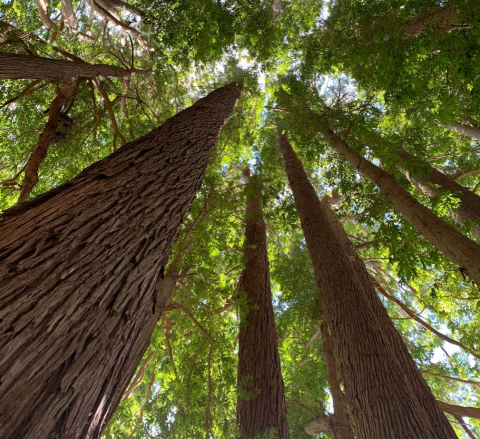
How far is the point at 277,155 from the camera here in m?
9.38

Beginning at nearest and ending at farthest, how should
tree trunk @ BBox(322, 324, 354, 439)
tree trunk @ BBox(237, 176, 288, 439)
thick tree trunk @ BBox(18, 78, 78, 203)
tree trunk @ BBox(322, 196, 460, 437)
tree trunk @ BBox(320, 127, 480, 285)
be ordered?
tree trunk @ BBox(322, 196, 460, 437)
tree trunk @ BBox(320, 127, 480, 285)
tree trunk @ BBox(237, 176, 288, 439)
thick tree trunk @ BBox(18, 78, 78, 203)
tree trunk @ BBox(322, 324, 354, 439)

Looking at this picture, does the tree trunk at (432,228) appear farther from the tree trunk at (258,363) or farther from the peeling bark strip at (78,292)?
the peeling bark strip at (78,292)

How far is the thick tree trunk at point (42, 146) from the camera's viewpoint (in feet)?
14.4

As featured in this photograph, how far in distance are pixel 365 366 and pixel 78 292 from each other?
3.23 m

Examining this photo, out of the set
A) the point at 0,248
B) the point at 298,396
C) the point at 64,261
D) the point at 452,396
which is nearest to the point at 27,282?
the point at 64,261

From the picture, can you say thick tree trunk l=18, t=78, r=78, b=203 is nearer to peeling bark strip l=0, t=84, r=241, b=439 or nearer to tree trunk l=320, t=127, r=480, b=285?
peeling bark strip l=0, t=84, r=241, b=439

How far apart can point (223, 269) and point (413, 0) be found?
807 cm

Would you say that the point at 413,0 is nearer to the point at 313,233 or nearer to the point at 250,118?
the point at 313,233

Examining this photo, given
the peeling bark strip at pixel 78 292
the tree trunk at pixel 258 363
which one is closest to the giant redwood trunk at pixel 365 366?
the tree trunk at pixel 258 363

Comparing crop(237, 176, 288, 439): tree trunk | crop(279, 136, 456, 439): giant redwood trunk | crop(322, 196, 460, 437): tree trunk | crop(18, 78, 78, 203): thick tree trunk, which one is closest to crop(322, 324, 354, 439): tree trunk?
crop(322, 196, 460, 437): tree trunk

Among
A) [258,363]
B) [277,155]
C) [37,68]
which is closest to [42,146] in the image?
[37,68]

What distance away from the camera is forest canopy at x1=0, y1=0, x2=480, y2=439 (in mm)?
4398

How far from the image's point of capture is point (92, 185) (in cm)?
209

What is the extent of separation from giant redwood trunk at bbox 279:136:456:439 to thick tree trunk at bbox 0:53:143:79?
15.8 feet
